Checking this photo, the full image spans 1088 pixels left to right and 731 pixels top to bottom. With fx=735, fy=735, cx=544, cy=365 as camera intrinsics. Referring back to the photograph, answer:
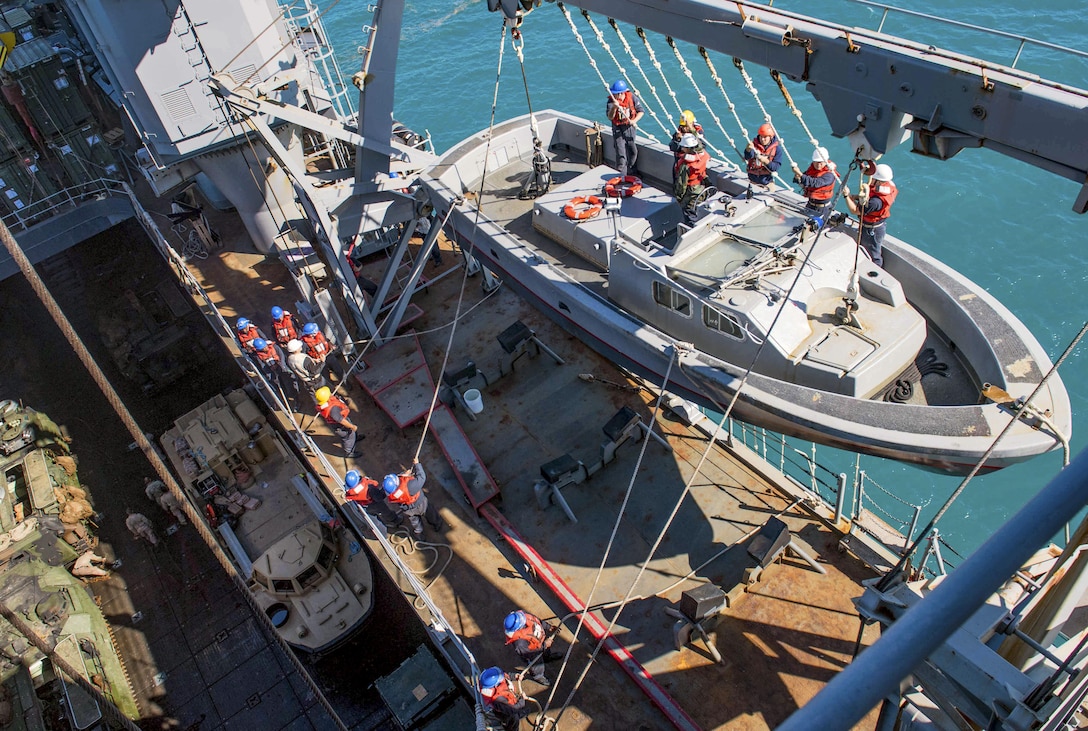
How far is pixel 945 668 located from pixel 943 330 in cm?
603

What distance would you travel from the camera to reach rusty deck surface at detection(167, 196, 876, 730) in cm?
Answer: 836

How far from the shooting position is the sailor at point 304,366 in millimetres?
11953

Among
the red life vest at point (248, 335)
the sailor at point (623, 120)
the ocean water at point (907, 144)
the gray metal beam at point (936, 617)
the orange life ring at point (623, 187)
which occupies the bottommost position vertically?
the ocean water at point (907, 144)

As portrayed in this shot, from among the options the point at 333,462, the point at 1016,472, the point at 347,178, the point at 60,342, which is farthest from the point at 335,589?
the point at 1016,472

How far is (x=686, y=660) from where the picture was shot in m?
8.52

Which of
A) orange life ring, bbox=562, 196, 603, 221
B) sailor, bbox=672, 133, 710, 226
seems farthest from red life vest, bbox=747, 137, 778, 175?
orange life ring, bbox=562, 196, 603, 221

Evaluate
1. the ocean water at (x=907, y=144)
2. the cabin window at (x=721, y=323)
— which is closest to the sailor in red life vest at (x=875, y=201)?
the cabin window at (x=721, y=323)

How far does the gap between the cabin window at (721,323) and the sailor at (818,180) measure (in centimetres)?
210

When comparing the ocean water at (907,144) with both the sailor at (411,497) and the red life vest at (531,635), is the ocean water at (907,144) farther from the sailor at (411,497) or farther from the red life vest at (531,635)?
the red life vest at (531,635)

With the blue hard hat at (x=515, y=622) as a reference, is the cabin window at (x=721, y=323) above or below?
above

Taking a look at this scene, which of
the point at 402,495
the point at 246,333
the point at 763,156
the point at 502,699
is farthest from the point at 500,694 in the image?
the point at 763,156

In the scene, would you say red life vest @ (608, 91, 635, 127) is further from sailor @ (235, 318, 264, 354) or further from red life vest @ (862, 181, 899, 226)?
sailor @ (235, 318, 264, 354)

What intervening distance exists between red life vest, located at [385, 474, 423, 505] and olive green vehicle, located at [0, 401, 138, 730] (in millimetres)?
4097

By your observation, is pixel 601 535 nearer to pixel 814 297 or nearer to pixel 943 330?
pixel 814 297
